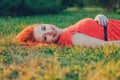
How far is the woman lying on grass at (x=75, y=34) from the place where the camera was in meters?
6.42

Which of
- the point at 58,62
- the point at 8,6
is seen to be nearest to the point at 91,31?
the point at 58,62

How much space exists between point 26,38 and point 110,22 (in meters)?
1.44

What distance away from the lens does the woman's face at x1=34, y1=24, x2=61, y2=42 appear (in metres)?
6.39

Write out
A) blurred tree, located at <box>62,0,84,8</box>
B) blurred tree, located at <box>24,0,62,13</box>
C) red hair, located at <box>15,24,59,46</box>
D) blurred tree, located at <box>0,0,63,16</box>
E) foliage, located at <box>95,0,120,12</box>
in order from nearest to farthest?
red hair, located at <box>15,24,59,46</box> → blurred tree, located at <box>0,0,63,16</box> → blurred tree, located at <box>24,0,62,13</box> → blurred tree, located at <box>62,0,84,8</box> → foliage, located at <box>95,0,120,12</box>

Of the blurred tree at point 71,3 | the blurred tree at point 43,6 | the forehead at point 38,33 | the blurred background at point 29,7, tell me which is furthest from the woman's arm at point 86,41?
the blurred tree at point 71,3

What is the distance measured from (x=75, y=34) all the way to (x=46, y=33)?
48 centimetres

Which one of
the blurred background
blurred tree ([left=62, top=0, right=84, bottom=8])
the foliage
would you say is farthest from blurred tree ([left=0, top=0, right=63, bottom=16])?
the foliage

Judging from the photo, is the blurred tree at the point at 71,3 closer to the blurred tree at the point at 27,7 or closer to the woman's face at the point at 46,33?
the blurred tree at the point at 27,7

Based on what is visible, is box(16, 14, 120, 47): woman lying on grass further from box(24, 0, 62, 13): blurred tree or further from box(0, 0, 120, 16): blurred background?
box(24, 0, 62, 13): blurred tree

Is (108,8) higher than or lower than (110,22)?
lower

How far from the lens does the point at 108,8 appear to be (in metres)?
22.9

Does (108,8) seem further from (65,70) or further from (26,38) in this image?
(65,70)

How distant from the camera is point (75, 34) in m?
6.55

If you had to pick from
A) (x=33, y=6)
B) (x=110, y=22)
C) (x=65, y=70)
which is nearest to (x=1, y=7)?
(x=33, y=6)
